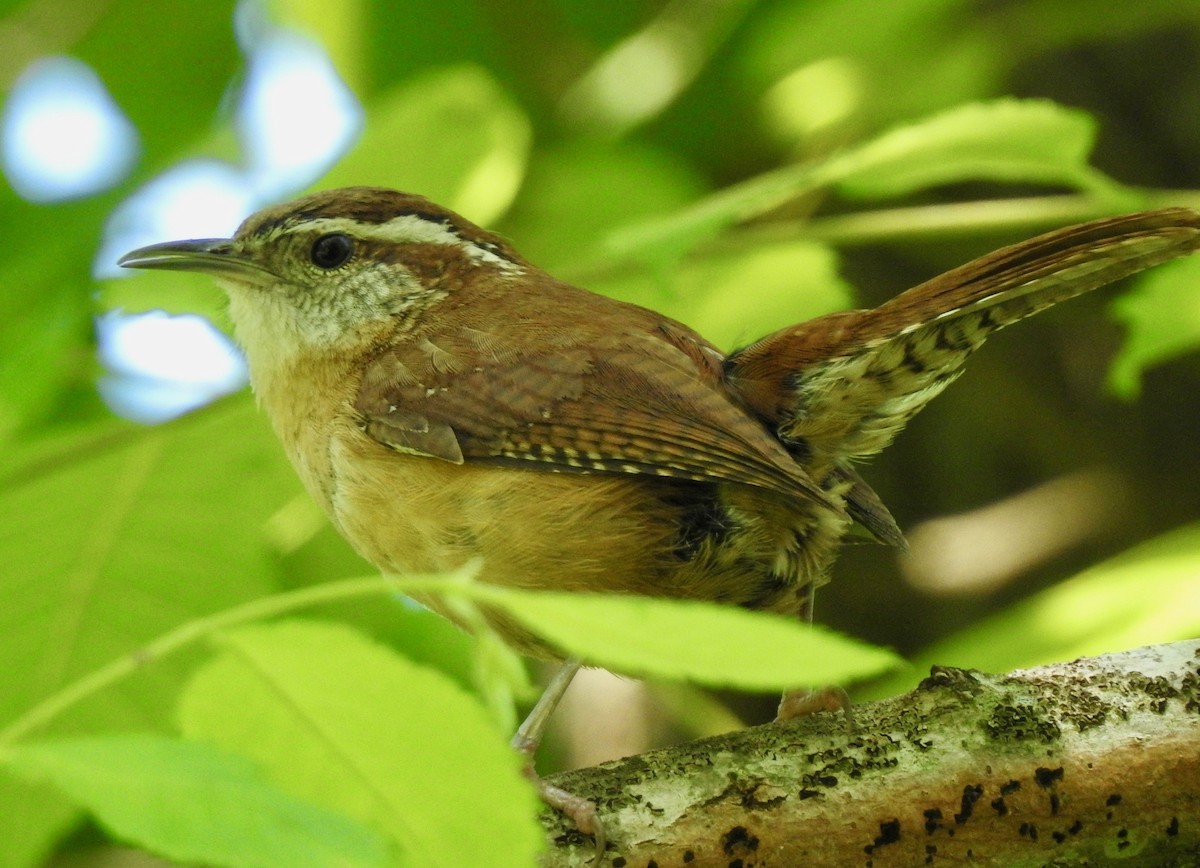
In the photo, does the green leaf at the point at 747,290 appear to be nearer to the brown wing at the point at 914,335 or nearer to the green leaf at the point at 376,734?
the brown wing at the point at 914,335

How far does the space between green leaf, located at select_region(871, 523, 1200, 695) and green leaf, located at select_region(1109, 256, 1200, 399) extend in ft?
1.07

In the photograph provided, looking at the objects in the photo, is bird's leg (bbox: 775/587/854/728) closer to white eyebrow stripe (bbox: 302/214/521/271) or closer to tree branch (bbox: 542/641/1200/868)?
tree branch (bbox: 542/641/1200/868)

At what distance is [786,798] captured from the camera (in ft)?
6.25

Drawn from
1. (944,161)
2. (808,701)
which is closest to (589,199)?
(944,161)

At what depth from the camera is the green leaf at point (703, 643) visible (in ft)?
2.68

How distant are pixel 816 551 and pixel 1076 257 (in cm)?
74

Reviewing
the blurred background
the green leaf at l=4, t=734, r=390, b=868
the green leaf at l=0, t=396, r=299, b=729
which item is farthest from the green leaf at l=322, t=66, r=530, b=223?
the green leaf at l=4, t=734, r=390, b=868

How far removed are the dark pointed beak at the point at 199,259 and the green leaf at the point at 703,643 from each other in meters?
2.00

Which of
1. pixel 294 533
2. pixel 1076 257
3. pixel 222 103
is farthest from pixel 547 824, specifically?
pixel 222 103

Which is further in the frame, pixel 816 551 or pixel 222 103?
pixel 222 103

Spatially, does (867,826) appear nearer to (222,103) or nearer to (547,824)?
(547,824)

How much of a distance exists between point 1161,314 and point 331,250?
5.85 feet

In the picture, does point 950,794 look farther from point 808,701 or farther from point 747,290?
point 747,290

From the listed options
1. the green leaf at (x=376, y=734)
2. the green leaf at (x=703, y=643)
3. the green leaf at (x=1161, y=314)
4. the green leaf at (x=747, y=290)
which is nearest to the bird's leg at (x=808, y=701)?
the green leaf at (x=747, y=290)
